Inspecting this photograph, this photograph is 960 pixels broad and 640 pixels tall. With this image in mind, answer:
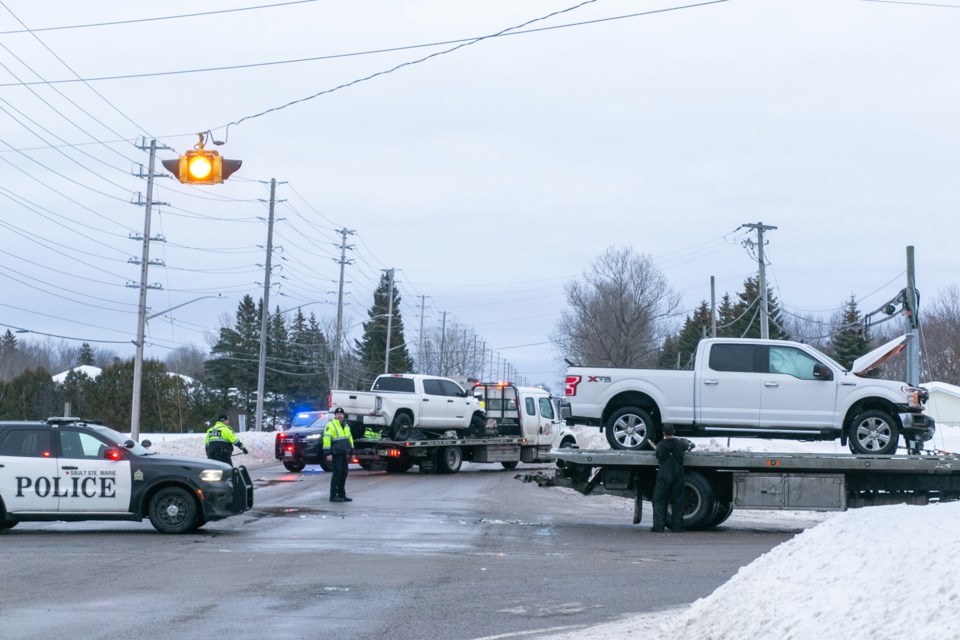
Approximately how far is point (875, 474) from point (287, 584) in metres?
9.16

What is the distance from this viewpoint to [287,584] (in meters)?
11.6

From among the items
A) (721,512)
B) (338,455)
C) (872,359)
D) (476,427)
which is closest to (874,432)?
(872,359)

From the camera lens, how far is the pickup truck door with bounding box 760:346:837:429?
17.9 meters

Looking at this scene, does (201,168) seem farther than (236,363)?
No

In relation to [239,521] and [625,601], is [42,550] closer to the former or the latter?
[239,521]

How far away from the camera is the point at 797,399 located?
708 inches

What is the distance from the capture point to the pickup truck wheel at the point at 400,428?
3150cm

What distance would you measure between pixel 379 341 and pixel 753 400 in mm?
83834

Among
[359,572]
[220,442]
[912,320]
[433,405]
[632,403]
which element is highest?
[912,320]

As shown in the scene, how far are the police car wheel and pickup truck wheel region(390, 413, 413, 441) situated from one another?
15.3 metres

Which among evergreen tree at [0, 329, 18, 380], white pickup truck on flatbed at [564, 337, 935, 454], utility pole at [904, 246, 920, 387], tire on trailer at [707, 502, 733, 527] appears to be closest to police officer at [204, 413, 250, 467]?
white pickup truck on flatbed at [564, 337, 935, 454]

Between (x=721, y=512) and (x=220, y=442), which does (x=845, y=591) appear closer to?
(x=721, y=512)

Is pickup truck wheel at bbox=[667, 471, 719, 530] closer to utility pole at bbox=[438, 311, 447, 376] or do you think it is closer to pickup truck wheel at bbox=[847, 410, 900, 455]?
pickup truck wheel at bbox=[847, 410, 900, 455]

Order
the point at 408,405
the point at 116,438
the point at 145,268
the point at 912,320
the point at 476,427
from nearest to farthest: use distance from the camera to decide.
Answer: the point at 116,438, the point at 912,320, the point at 408,405, the point at 476,427, the point at 145,268
